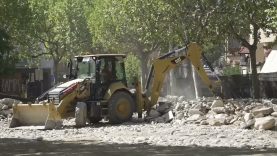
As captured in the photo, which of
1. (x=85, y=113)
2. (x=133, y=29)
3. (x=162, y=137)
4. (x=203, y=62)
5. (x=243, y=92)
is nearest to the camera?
(x=162, y=137)

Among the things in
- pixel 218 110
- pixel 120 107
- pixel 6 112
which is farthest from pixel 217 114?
pixel 6 112

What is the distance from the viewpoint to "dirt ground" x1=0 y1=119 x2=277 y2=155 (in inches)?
584

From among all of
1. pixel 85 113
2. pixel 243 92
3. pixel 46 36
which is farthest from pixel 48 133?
pixel 46 36

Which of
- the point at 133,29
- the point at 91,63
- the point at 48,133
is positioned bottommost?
the point at 48,133

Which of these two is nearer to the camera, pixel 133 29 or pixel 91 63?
pixel 91 63

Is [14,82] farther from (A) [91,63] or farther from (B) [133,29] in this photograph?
(A) [91,63]

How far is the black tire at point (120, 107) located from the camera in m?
23.0

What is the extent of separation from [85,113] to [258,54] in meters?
49.2

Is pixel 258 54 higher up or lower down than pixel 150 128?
higher up

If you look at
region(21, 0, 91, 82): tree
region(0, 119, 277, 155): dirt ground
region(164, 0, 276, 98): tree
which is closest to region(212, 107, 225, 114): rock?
region(0, 119, 277, 155): dirt ground

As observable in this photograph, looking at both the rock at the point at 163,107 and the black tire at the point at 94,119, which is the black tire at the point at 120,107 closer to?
the black tire at the point at 94,119

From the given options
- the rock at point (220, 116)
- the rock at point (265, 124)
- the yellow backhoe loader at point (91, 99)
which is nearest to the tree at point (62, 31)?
the yellow backhoe loader at point (91, 99)

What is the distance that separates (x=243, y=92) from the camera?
40.0 meters

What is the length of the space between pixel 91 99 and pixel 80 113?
4.03 feet
